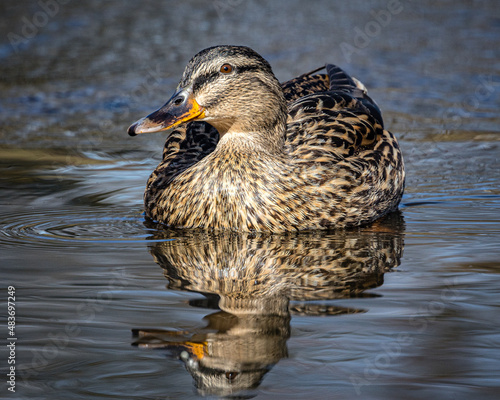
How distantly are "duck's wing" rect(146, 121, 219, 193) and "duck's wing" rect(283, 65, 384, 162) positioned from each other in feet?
2.47

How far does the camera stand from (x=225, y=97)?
267 inches

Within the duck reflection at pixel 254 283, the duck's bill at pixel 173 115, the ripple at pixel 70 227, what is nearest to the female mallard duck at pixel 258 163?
the duck's bill at pixel 173 115

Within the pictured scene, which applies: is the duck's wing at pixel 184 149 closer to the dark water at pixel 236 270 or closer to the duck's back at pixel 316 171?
the duck's back at pixel 316 171

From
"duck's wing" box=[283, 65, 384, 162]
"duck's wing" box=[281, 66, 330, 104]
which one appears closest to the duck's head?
"duck's wing" box=[283, 65, 384, 162]

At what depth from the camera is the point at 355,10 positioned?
16.7m

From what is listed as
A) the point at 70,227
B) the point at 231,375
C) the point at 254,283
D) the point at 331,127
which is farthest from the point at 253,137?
the point at 231,375

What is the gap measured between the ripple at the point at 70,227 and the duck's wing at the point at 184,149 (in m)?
0.38

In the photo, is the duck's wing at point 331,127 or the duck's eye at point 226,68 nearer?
the duck's eye at point 226,68

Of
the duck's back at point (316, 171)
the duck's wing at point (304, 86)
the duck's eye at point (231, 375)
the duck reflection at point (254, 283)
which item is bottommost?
the duck's eye at point (231, 375)

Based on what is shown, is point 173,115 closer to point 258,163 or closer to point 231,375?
point 258,163

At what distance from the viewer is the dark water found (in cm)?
409

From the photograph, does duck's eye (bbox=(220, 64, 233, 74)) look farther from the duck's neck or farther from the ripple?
the ripple

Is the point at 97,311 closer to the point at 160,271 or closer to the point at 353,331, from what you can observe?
the point at 160,271

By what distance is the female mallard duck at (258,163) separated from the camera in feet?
22.0
